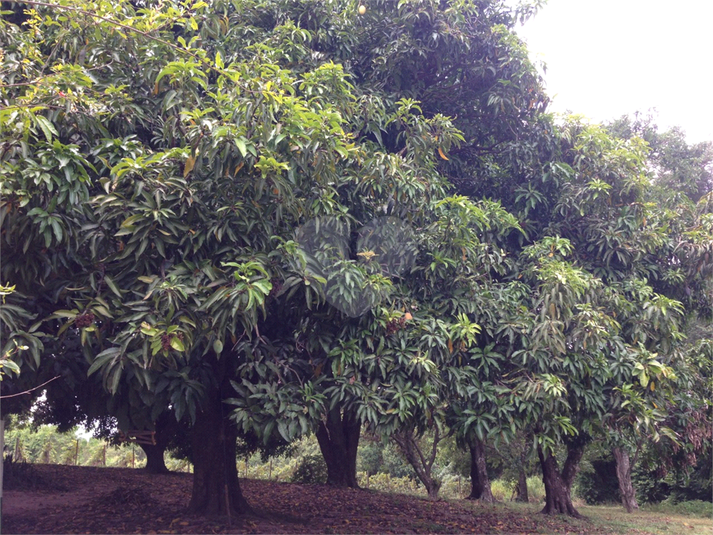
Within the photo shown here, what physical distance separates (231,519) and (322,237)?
4.13 m

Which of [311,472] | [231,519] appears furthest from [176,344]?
[311,472]

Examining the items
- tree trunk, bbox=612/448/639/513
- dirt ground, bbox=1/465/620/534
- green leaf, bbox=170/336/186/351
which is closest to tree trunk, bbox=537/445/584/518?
dirt ground, bbox=1/465/620/534

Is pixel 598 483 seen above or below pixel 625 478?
below

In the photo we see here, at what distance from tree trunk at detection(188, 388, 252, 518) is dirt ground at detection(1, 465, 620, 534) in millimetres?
232

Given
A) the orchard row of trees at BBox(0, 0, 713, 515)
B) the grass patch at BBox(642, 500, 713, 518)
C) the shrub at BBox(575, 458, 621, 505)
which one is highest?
the orchard row of trees at BBox(0, 0, 713, 515)

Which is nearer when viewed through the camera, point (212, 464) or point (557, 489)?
point (212, 464)

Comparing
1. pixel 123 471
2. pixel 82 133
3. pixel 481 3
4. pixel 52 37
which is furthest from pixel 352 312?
pixel 123 471

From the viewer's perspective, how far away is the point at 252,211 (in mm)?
5344

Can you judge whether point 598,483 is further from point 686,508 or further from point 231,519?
point 231,519

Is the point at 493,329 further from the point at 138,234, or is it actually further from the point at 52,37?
the point at 52,37

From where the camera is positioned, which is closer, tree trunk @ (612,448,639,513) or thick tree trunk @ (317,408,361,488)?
thick tree trunk @ (317,408,361,488)

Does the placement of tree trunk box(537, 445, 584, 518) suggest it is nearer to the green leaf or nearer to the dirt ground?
the dirt ground

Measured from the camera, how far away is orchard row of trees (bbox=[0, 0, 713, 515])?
15.8ft

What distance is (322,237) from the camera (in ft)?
19.4
